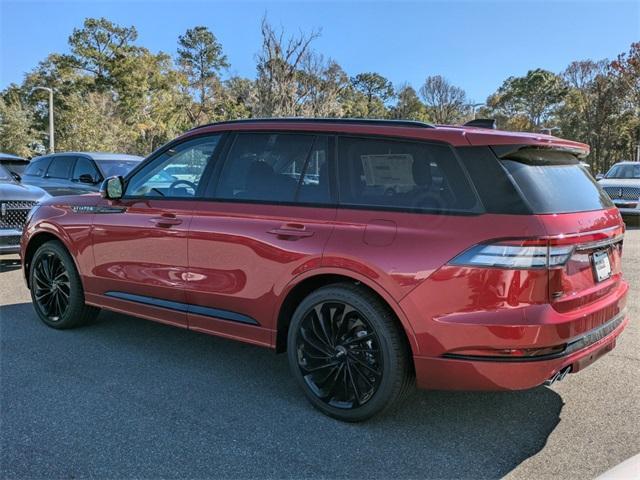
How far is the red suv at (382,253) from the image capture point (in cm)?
285

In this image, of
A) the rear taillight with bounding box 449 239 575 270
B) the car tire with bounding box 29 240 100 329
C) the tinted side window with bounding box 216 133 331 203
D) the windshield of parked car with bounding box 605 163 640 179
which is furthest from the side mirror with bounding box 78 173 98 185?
the windshield of parked car with bounding box 605 163 640 179

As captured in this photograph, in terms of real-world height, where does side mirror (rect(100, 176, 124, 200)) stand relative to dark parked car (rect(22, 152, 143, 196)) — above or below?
below

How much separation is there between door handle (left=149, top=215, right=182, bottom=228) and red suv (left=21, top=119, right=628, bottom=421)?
15 mm

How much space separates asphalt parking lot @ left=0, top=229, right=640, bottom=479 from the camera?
288cm

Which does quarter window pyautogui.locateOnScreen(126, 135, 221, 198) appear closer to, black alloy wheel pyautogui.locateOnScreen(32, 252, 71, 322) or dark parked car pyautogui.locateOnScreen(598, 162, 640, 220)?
black alloy wheel pyautogui.locateOnScreen(32, 252, 71, 322)

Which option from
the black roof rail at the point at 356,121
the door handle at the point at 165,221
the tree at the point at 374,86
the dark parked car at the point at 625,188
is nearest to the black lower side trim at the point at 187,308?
the door handle at the point at 165,221

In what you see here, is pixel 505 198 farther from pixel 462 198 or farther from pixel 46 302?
pixel 46 302

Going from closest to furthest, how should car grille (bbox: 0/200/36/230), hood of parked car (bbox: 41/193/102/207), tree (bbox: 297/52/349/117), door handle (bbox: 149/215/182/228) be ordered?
door handle (bbox: 149/215/182/228), hood of parked car (bbox: 41/193/102/207), car grille (bbox: 0/200/36/230), tree (bbox: 297/52/349/117)

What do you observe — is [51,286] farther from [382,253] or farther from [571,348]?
[571,348]

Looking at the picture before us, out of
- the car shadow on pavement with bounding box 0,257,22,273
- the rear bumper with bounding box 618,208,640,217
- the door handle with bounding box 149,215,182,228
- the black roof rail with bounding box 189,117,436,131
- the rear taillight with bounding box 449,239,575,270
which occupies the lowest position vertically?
the car shadow on pavement with bounding box 0,257,22,273

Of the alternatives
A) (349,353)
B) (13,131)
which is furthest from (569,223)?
(13,131)

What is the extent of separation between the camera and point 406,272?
118 inches

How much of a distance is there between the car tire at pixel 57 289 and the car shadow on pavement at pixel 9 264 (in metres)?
3.36

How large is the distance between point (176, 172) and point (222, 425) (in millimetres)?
2010
